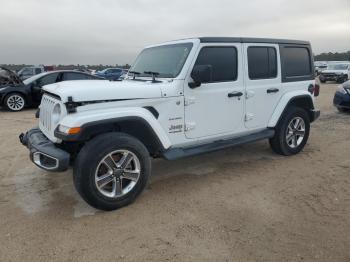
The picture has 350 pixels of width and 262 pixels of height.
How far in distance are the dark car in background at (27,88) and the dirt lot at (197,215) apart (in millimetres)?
6359

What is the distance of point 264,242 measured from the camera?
10.4ft

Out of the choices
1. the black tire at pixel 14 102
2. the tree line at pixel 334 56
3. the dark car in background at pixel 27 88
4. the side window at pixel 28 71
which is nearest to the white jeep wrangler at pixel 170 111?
the dark car in background at pixel 27 88

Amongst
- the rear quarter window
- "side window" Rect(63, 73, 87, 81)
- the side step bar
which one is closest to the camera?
the side step bar

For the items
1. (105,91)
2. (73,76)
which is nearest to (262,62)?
(105,91)

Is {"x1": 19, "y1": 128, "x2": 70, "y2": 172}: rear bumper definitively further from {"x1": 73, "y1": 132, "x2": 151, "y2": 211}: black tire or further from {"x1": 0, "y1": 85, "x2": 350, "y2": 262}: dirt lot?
{"x1": 0, "y1": 85, "x2": 350, "y2": 262}: dirt lot

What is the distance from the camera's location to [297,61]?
19.1 feet

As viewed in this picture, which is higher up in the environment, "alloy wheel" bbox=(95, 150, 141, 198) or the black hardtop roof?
the black hardtop roof

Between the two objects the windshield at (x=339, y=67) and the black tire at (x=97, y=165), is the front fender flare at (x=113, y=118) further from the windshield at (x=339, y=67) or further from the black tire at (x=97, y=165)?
the windshield at (x=339, y=67)

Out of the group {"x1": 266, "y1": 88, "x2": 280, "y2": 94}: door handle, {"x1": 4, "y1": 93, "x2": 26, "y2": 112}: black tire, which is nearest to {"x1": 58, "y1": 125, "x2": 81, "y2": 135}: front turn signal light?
{"x1": 266, "y1": 88, "x2": 280, "y2": 94}: door handle

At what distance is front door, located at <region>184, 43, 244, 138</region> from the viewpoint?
4422 mm

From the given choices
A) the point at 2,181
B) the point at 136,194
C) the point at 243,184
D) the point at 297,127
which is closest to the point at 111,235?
the point at 136,194

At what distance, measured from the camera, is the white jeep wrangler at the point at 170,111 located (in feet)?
11.9

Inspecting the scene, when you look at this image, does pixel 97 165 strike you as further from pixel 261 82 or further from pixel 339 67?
pixel 339 67

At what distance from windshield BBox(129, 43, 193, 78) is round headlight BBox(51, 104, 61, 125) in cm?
143
